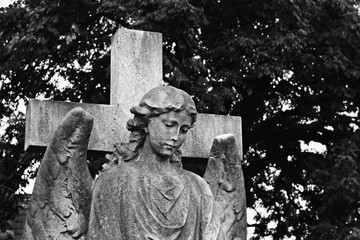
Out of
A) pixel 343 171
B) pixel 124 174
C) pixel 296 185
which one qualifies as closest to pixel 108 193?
pixel 124 174

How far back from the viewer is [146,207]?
6.12 metres

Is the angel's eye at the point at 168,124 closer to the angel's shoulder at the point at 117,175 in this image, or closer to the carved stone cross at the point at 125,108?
the angel's shoulder at the point at 117,175

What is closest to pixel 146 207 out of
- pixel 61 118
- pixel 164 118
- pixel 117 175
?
pixel 117 175

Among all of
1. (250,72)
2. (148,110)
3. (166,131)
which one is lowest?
(166,131)

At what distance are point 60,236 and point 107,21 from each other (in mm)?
10353

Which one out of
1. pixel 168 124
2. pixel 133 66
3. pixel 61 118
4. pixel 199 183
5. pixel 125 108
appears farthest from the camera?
pixel 133 66

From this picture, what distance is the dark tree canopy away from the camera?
14398mm

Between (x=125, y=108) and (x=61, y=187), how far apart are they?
1042 millimetres

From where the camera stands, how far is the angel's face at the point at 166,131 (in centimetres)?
624

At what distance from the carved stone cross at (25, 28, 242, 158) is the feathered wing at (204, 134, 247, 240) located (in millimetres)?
399

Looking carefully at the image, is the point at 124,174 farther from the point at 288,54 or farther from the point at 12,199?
the point at 12,199

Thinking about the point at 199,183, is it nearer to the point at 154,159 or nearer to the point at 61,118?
the point at 154,159

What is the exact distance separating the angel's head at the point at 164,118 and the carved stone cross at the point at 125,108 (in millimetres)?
630

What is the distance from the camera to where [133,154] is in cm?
638
